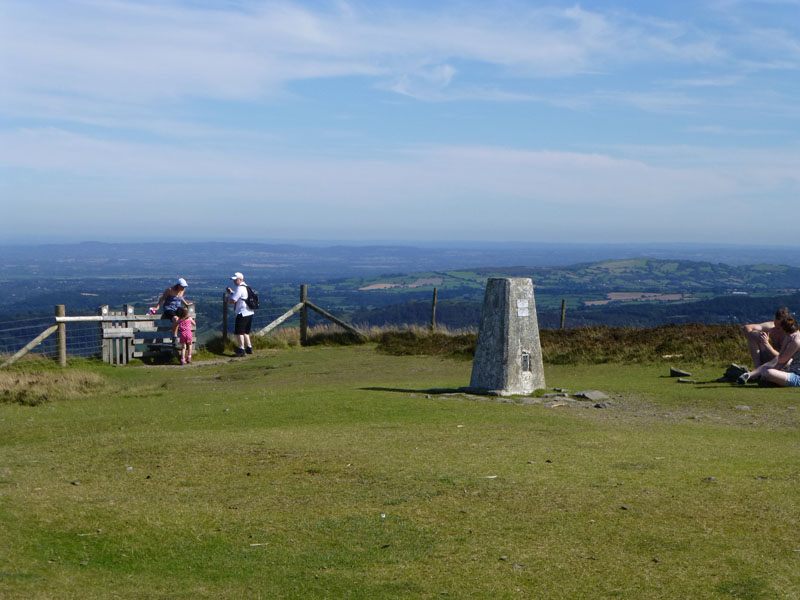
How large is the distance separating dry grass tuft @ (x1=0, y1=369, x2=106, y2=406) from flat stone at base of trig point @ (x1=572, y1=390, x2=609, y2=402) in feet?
31.2

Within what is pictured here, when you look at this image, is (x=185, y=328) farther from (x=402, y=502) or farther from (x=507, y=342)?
(x=402, y=502)

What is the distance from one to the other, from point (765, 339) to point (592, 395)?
3925mm


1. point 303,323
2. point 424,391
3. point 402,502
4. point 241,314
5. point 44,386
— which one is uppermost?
point 241,314

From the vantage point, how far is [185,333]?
1009 inches

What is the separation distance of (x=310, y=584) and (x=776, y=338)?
43.5 feet

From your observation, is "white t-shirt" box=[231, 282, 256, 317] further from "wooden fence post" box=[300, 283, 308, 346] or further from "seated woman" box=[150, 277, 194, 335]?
"wooden fence post" box=[300, 283, 308, 346]

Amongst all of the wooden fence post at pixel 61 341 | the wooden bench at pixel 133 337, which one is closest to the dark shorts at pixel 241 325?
the wooden bench at pixel 133 337

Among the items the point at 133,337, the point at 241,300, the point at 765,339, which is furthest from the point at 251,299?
the point at 765,339

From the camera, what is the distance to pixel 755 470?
913 centimetres

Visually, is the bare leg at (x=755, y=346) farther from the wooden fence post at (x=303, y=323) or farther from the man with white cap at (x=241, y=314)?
the wooden fence post at (x=303, y=323)

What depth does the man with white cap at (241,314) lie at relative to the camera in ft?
88.1

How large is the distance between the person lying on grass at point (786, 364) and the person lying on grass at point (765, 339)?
16cm

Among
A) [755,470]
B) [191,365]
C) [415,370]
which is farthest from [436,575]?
[191,365]

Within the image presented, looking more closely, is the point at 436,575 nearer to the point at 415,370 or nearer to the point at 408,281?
the point at 415,370
